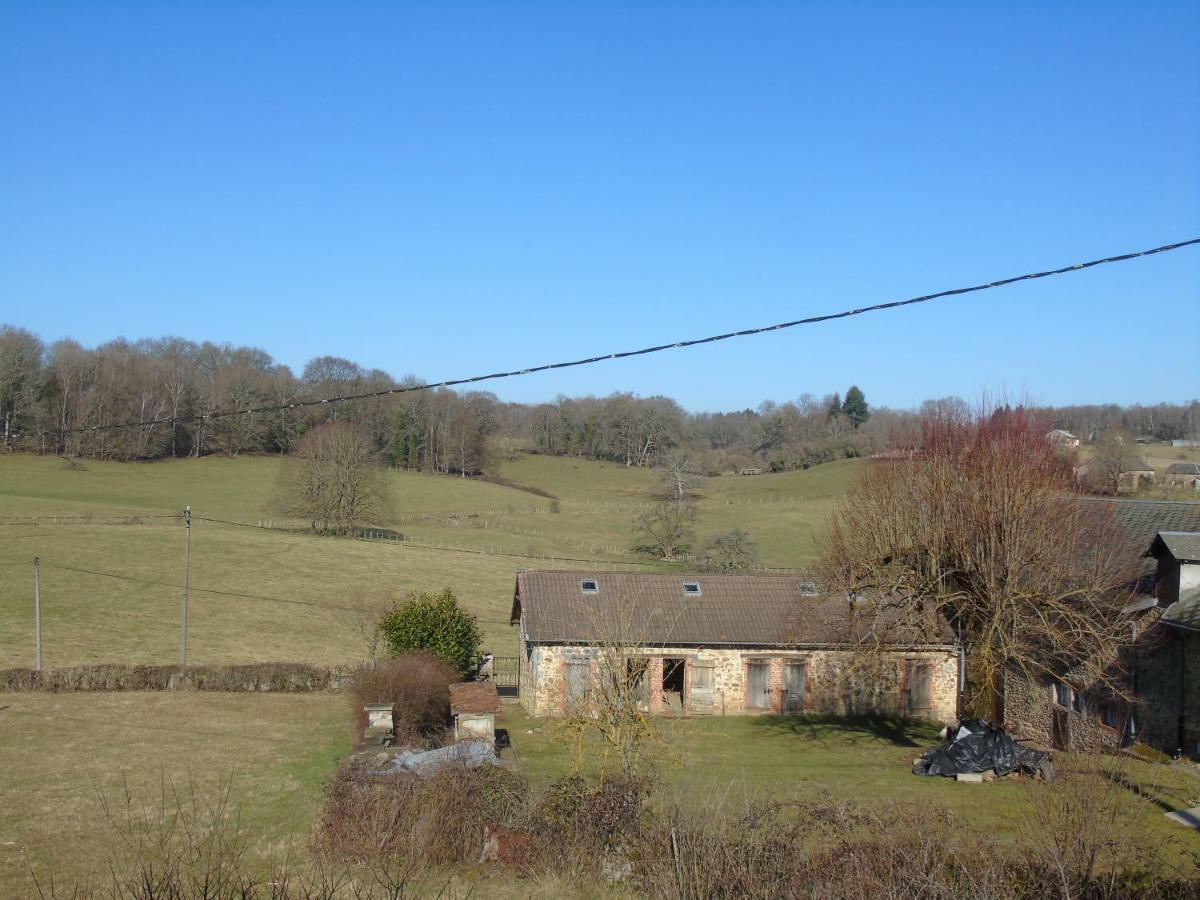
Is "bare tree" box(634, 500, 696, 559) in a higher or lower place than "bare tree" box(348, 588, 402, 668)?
higher

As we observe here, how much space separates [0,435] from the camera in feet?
247

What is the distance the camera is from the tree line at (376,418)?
8281cm

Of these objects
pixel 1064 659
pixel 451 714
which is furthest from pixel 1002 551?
pixel 451 714

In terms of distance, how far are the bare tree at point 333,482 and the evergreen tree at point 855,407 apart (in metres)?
91.8

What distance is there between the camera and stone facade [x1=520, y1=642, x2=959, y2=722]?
28188mm

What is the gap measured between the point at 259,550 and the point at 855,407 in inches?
4247

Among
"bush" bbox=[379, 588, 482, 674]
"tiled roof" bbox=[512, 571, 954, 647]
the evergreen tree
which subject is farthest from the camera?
the evergreen tree

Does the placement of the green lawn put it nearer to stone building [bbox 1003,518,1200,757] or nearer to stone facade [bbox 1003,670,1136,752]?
stone building [bbox 1003,518,1200,757]

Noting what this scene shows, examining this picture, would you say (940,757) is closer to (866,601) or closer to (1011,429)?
(866,601)

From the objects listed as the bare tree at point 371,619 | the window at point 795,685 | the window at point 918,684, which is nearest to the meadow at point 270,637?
the bare tree at point 371,619

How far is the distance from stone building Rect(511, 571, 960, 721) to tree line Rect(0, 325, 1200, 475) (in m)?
27.8

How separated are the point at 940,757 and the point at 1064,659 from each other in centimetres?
392

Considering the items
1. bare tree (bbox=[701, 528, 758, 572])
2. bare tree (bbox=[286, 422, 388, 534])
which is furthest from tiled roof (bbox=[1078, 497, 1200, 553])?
bare tree (bbox=[286, 422, 388, 534])

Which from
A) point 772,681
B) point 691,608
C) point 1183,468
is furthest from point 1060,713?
point 1183,468
